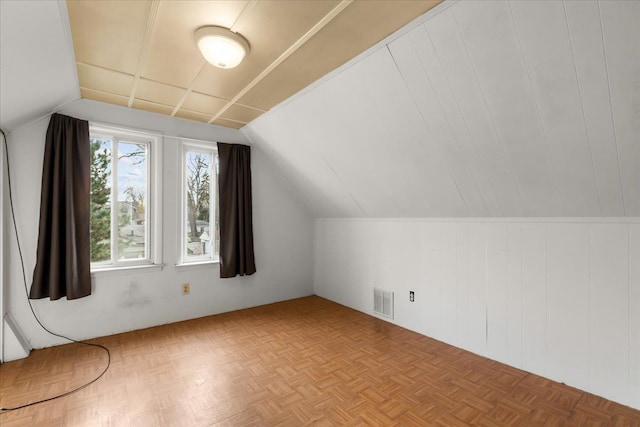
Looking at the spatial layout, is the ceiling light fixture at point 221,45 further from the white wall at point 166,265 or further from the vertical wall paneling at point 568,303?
the vertical wall paneling at point 568,303

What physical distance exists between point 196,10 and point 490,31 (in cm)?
164

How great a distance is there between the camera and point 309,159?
3654mm

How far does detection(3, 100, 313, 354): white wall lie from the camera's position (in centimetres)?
284

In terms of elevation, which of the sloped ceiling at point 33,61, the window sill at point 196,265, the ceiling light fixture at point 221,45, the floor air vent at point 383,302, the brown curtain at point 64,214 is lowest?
the floor air vent at point 383,302

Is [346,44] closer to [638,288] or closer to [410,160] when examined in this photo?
[410,160]

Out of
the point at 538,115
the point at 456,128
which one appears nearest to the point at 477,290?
the point at 456,128

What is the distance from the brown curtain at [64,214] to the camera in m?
2.85

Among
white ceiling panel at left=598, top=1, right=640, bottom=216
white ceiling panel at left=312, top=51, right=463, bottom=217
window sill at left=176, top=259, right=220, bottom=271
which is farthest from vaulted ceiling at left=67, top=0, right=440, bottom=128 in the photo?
window sill at left=176, top=259, right=220, bottom=271

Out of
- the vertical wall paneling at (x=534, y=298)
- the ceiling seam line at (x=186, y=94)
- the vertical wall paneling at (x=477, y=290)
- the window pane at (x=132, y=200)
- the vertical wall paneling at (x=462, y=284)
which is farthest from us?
the window pane at (x=132, y=200)

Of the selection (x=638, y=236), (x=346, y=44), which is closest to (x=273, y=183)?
(x=346, y=44)

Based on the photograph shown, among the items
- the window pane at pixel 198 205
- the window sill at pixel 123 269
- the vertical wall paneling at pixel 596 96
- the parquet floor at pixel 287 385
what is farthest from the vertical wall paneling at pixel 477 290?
the window sill at pixel 123 269

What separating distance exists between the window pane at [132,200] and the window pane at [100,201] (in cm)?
10

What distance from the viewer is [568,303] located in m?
2.32

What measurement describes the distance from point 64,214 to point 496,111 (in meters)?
3.74
